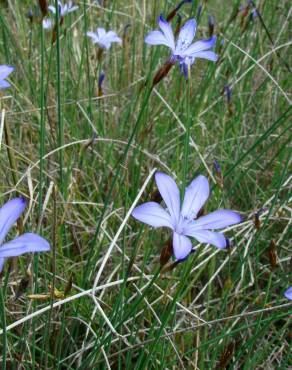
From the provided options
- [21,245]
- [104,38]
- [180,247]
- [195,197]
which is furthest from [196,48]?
[104,38]

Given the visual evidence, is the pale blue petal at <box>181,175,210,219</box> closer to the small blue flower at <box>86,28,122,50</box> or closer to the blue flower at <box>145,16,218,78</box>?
the blue flower at <box>145,16,218,78</box>

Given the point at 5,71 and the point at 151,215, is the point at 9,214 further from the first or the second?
the point at 5,71

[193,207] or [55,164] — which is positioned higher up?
[193,207]

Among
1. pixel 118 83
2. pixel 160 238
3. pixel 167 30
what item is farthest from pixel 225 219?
pixel 118 83

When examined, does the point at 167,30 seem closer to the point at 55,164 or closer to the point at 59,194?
the point at 59,194

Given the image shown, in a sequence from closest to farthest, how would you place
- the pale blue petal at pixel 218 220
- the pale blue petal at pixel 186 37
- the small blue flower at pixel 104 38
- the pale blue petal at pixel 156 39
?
the pale blue petal at pixel 218 220
the pale blue petal at pixel 156 39
the pale blue petal at pixel 186 37
the small blue flower at pixel 104 38

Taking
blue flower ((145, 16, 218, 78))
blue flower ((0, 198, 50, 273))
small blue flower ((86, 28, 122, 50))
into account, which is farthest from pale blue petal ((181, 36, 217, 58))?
small blue flower ((86, 28, 122, 50))

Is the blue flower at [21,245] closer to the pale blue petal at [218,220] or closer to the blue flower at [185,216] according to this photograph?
the blue flower at [185,216]

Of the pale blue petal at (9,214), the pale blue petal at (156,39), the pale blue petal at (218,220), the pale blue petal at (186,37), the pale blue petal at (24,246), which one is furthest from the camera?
the pale blue petal at (186,37)

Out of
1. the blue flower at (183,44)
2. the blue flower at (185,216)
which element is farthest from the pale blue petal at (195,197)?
the blue flower at (183,44)
